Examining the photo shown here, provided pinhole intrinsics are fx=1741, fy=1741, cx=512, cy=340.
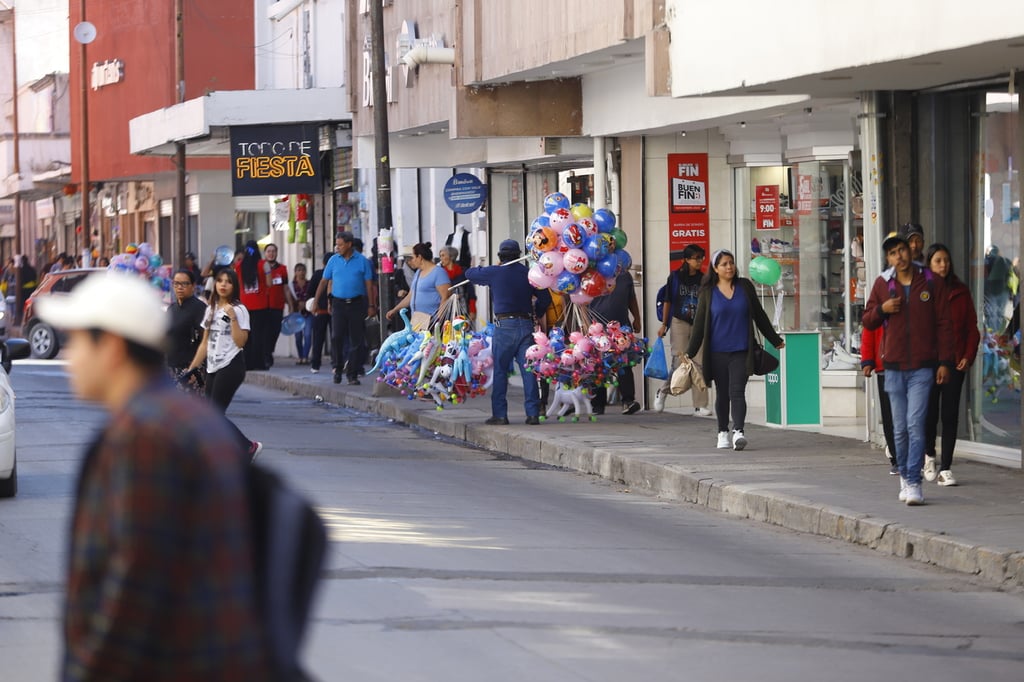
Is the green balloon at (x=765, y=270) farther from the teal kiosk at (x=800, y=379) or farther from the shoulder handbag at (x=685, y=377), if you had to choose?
the shoulder handbag at (x=685, y=377)

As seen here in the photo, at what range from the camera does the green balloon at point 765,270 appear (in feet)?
58.2

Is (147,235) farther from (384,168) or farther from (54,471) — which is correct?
(54,471)

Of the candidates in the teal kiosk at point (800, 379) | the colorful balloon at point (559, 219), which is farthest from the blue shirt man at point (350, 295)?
the teal kiosk at point (800, 379)

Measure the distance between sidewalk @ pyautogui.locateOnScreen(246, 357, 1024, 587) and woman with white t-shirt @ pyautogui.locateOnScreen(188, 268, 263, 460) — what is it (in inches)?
134

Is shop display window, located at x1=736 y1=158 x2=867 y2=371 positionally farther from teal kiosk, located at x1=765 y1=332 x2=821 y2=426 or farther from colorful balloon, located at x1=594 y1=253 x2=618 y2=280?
colorful balloon, located at x1=594 y1=253 x2=618 y2=280

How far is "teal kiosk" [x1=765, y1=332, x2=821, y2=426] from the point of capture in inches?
640

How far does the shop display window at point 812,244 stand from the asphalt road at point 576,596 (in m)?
3.85

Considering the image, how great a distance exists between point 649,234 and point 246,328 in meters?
7.15

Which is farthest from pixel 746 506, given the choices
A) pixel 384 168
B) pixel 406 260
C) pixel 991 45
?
pixel 406 260

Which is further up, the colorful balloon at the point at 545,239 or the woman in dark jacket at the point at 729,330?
the colorful balloon at the point at 545,239

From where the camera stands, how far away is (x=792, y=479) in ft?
43.4

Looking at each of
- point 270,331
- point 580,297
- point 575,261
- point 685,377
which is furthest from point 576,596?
point 270,331

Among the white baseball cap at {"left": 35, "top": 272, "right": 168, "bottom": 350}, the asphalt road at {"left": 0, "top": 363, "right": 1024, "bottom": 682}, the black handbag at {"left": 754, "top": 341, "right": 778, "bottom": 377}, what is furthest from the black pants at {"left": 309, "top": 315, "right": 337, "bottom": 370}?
the white baseball cap at {"left": 35, "top": 272, "right": 168, "bottom": 350}

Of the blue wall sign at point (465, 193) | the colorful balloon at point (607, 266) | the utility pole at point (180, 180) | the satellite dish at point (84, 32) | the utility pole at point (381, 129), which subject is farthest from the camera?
the satellite dish at point (84, 32)
